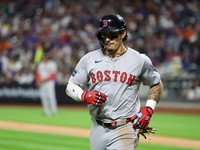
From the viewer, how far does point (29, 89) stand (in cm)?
2114

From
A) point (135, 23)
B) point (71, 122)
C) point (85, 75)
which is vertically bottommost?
point (71, 122)

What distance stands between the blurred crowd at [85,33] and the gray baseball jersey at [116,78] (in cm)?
1263

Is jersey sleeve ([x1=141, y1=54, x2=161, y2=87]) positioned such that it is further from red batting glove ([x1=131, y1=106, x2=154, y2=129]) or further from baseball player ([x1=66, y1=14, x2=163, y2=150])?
red batting glove ([x1=131, y1=106, x2=154, y2=129])

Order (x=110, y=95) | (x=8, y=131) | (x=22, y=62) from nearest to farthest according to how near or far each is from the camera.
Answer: (x=110, y=95), (x=8, y=131), (x=22, y=62)

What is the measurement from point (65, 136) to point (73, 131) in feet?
2.97

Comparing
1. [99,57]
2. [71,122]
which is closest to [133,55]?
[99,57]

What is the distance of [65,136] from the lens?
11.2 metres

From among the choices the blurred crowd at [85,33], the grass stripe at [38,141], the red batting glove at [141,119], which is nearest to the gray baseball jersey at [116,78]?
the red batting glove at [141,119]

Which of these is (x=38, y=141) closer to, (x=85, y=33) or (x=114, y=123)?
(x=114, y=123)

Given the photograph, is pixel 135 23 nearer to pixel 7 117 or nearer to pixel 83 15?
pixel 83 15

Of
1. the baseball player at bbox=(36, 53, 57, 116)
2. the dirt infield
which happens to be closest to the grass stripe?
the dirt infield

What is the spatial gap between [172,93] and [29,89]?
7.63 metres

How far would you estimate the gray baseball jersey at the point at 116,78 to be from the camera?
4660 mm

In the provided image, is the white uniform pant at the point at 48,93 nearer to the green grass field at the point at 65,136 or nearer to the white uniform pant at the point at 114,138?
the green grass field at the point at 65,136
